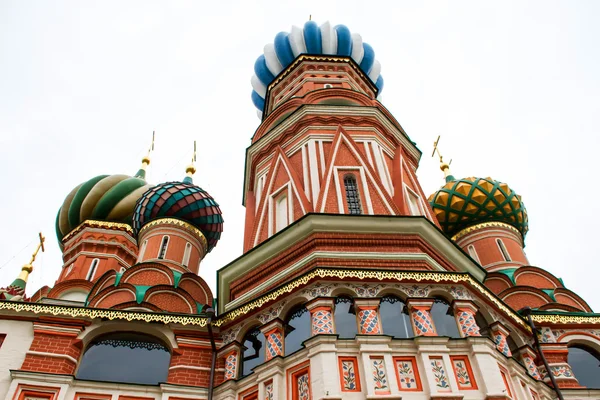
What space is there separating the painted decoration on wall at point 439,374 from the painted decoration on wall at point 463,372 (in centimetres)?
16

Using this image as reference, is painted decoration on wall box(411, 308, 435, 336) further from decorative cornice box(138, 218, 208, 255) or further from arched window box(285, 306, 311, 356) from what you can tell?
decorative cornice box(138, 218, 208, 255)

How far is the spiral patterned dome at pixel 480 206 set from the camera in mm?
17188

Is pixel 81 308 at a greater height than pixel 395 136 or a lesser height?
lesser

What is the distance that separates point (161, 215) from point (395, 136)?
7.32 m

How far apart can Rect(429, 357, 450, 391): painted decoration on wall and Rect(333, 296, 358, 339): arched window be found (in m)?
1.21

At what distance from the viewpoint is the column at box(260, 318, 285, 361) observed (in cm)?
880

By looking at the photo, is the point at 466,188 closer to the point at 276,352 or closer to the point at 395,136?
the point at 395,136

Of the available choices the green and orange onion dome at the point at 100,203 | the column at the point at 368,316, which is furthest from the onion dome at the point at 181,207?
the column at the point at 368,316

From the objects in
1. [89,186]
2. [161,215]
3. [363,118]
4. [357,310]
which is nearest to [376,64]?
[363,118]

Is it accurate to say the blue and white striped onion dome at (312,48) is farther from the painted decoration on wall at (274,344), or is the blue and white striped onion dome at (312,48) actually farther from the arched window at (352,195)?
the painted decoration on wall at (274,344)

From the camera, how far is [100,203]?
21.1 metres

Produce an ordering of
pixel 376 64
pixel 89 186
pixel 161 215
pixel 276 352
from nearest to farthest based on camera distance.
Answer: pixel 276 352 → pixel 161 215 → pixel 376 64 → pixel 89 186

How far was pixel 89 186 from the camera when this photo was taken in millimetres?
21844

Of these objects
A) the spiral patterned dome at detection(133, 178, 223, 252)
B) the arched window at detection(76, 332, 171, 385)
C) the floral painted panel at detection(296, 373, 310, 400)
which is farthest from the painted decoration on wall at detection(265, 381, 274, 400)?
the spiral patterned dome at detection(133, 178, 223, 252)
